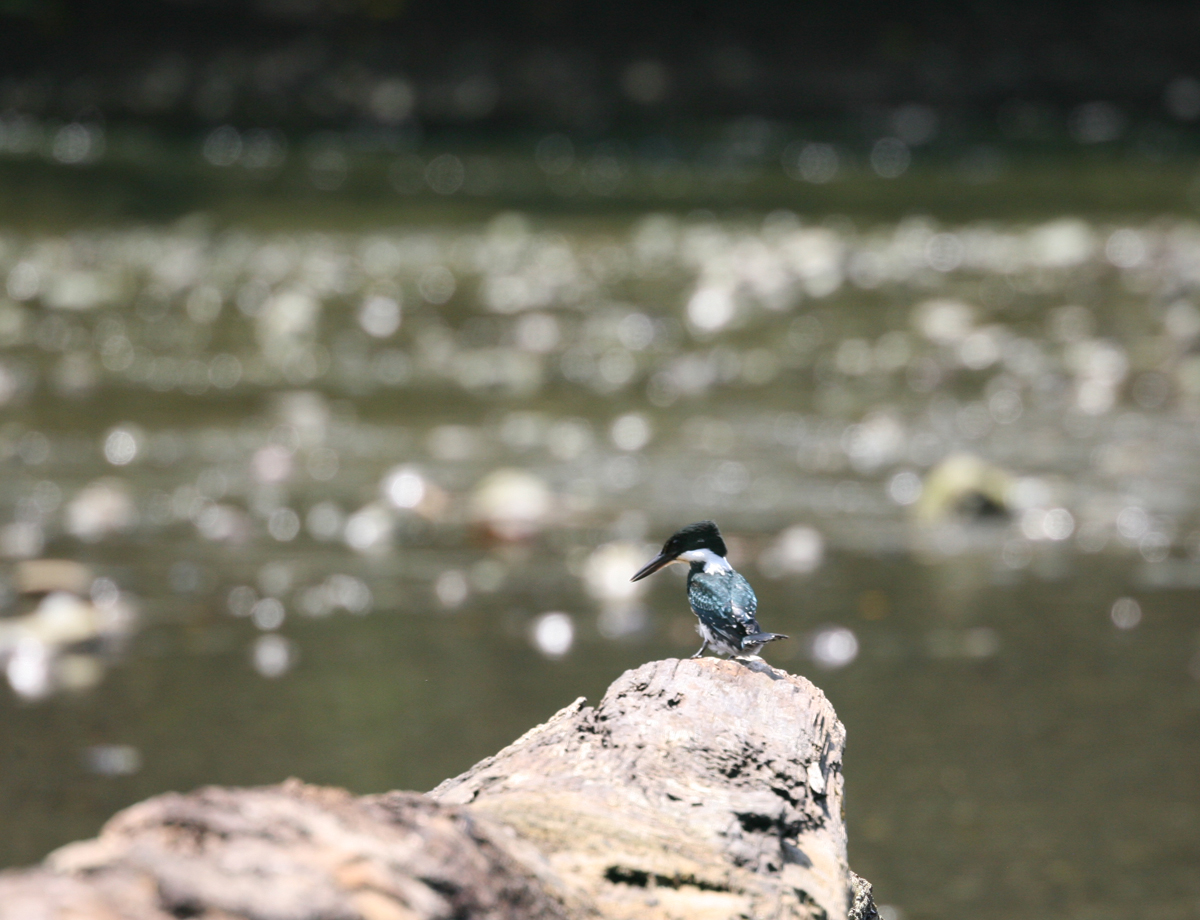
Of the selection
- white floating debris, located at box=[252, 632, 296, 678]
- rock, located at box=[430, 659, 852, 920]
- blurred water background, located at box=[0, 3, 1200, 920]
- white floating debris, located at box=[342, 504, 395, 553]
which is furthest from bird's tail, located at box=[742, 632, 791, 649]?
white floating debris, located at box=[342, 504, 395, 553]

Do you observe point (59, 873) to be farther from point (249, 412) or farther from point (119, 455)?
point (249, 412)

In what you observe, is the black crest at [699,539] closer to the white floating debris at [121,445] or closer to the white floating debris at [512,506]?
the white floating debris at [512,506]

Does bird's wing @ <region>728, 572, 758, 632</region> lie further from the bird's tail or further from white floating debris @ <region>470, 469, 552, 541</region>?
white floating debris @ <region>470, 469, 552, 541</region>

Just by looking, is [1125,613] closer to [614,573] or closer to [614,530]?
[614,573]

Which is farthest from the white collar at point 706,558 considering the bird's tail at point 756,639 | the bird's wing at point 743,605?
the bird's tail at point 756,639

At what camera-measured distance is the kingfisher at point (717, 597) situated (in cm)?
Result: 280

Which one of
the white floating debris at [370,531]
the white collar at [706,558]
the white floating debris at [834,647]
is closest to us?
the white collar at [706,558]

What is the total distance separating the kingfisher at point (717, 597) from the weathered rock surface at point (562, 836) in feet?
0.41

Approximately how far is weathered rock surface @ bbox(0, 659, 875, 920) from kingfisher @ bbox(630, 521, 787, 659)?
0.13m

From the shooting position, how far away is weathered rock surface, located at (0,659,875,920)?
1.69m

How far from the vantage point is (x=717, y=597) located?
2.86m

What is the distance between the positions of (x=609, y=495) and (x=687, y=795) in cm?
486

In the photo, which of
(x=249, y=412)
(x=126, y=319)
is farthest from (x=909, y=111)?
(x=249, y=412)

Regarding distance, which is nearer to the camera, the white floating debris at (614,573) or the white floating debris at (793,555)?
the white floating debris at (614,573)
